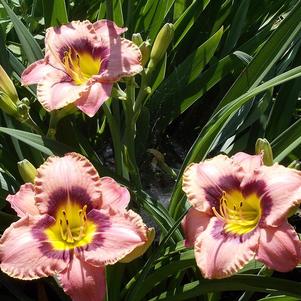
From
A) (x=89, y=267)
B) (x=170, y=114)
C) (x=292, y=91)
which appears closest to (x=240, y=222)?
(x=89, y=267)

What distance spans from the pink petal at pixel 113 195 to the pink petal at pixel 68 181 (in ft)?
0.05

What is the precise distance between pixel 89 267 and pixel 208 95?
3.08 ft

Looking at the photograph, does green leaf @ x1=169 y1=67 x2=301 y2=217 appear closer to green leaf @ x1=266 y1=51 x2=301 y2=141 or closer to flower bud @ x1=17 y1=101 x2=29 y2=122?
green leaf @ x1=266 y1=51 x2=301 y2=141

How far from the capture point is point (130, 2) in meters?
1.69

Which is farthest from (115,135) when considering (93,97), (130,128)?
(93,97)

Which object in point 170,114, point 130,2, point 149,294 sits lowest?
point 149,294

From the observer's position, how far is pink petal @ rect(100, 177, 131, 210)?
1137 mm

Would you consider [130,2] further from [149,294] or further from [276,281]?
[276,281]

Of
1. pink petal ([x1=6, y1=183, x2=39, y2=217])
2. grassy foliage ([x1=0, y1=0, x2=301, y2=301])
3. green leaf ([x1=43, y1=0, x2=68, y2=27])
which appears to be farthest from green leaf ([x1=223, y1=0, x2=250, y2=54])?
pink petal ([x1=6, y1=183, x2=39, y2=217])

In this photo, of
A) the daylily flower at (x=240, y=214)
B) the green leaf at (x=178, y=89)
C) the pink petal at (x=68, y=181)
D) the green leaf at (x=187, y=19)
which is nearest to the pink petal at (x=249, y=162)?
the daylily flower at (x=240, y=214)

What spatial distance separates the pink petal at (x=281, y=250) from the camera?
100 cm

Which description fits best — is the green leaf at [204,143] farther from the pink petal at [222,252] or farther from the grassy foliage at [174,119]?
the pink petal at [222,252]

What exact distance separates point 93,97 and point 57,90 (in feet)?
0.26

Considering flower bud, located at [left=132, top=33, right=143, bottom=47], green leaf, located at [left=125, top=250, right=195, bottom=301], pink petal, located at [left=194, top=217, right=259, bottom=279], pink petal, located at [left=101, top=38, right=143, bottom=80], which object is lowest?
green leaf, located at [left=125, top=250, right=195, bottom=301]
